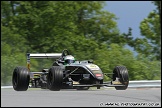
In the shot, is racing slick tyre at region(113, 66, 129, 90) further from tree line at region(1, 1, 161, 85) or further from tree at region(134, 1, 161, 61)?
tree at region(134, 1, 161, 61)

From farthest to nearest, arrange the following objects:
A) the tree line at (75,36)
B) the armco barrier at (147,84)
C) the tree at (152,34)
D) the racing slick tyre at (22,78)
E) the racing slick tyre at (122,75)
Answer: the tree at (152,34) < the tree line at (75,36) < the armco barrier at (147,84) < the racing slick tyre at (122,75) < the racing slick tyre at (22,78)

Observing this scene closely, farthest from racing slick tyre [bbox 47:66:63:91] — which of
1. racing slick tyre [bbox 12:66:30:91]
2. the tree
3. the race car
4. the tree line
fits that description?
the tree

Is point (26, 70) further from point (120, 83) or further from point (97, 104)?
point (97, 104)

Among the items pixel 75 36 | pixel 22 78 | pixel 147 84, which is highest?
pixel 75 36

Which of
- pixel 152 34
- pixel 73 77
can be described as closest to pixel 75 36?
pixel 152 34

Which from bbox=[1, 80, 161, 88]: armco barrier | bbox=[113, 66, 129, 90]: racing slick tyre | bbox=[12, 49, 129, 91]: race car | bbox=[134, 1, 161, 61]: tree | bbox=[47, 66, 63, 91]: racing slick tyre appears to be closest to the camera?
bbox=[47, 66, 63, 91]: racing slick tyre

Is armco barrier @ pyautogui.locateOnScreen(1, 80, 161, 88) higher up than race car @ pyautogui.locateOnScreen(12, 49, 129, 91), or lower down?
lower down

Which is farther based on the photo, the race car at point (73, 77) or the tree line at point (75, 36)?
the tree line at point (75, 36)

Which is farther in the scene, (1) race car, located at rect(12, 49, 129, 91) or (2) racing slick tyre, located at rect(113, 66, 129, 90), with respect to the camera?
(2) racing slick tyre, located at rect(113, 66, 129, 90)

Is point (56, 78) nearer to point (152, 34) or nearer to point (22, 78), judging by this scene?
point (22, 78)

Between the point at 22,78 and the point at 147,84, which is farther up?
the point at 22,78

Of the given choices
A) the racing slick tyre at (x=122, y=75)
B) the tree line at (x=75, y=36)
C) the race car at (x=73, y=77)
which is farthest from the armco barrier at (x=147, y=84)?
the tree line at (x=75, y=36)

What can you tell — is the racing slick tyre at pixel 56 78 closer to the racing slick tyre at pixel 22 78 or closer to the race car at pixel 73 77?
the race car at pixel 73 77

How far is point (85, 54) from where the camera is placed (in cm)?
3050
